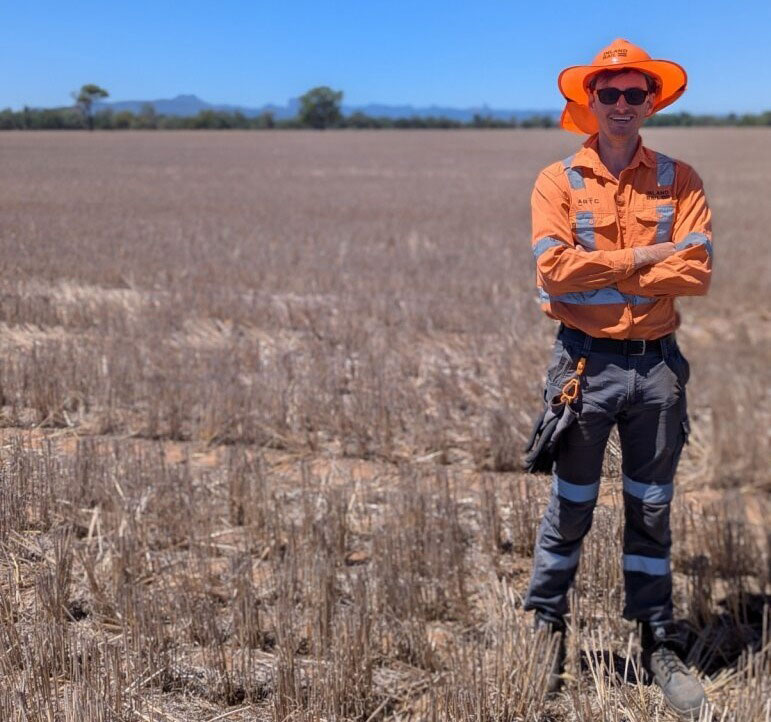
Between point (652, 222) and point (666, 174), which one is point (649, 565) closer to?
point (652, 222)

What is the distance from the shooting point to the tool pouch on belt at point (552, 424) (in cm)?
313

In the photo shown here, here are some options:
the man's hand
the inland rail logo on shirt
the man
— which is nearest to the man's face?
the man

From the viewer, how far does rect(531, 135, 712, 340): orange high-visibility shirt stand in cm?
302

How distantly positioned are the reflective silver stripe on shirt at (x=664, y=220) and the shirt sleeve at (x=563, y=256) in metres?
0.18

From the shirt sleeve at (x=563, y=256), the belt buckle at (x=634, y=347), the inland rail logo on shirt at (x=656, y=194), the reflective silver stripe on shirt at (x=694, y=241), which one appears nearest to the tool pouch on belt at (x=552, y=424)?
the belt buckle at (x=634, y=347)

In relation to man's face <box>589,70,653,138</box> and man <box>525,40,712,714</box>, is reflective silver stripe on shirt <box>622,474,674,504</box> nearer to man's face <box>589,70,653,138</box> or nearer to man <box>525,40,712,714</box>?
man <box>525,40,712,714</box>

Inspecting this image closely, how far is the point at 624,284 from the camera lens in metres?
3.02

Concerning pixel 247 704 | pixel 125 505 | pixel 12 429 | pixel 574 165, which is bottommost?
pixel 247 704

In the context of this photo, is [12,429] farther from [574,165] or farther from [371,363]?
[371,363]

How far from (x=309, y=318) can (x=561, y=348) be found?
544 cm

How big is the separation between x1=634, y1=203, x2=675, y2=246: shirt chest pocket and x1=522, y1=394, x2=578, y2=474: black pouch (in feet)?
2.13

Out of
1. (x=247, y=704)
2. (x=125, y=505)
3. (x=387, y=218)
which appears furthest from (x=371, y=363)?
(x=387, y=218)

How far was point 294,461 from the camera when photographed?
5355mm

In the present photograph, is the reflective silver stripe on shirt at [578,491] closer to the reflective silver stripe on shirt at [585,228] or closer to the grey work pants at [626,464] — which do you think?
the grey work pants at [626,464]
